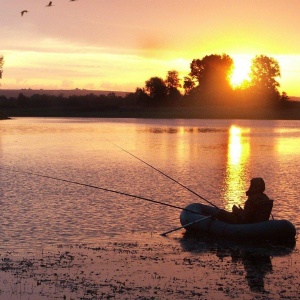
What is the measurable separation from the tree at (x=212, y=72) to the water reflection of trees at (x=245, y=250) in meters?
104

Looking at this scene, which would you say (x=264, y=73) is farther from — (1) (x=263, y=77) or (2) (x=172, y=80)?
(2) (x=172, y=80)

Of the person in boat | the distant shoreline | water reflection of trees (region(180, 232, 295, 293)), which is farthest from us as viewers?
the distant shoreline

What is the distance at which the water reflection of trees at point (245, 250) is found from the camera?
1140 cm

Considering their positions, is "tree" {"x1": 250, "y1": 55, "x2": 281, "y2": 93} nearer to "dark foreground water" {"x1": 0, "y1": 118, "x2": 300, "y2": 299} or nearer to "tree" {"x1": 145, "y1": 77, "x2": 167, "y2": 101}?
"tree" {"x1": 145, "y1": 77, "x2": 167, "y2": 101}

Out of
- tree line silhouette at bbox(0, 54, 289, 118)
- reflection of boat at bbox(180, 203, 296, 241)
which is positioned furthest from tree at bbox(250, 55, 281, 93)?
reflection of boat at bbox(180, 203, 296, 241)

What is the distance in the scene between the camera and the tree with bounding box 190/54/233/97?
389 ft

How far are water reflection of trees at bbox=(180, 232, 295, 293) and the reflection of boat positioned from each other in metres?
0.12

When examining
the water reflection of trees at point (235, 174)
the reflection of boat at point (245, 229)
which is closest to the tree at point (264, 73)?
the water reflection of trees at point (235, 174)

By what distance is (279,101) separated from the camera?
360 feet

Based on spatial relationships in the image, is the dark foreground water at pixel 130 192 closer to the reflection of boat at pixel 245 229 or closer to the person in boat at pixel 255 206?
the reflection of boat at pixel 245 229

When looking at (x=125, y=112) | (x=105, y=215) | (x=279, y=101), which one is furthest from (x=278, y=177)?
(x=125, y=112)

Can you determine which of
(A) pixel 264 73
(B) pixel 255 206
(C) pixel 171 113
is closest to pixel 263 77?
(A) pixel 264 73

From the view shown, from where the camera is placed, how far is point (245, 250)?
12.7 m

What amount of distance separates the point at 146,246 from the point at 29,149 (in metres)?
26.9
